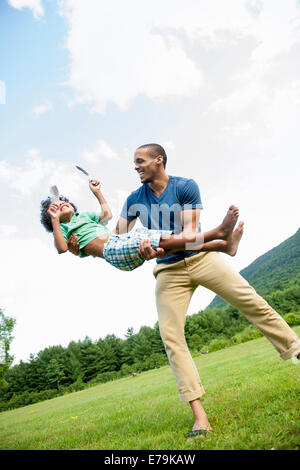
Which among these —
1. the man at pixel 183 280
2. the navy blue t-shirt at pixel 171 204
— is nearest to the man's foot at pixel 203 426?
the man at pixel 183 280

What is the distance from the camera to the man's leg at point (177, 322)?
3.18 meters

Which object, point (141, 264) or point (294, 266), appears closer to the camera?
point (141, 264)

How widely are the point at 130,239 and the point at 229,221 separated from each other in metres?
0.99

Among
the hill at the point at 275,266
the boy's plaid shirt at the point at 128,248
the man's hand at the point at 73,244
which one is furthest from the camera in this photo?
the hill at the point at 275,266

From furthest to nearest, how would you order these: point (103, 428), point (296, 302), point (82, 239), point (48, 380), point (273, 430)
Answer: point (48, 380) → point (296, 302) → point (103, 428) → point (82, 239) → point (273, 430)

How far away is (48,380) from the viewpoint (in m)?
35.0

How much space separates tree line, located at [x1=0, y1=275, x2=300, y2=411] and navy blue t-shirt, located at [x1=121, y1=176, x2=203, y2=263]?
90.2 feet

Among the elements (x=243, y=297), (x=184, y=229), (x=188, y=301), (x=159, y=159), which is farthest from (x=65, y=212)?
(x=243, y=297)

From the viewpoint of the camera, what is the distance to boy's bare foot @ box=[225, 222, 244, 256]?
343cm

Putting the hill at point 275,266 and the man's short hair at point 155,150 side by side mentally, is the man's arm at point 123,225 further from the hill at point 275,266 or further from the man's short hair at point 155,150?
the hill at point 275,266

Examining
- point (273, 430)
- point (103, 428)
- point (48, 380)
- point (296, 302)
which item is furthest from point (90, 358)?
point (273, 430)

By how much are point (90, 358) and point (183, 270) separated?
1363 inches
